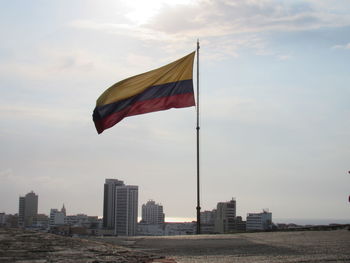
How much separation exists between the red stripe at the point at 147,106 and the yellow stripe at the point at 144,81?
16.8 inches

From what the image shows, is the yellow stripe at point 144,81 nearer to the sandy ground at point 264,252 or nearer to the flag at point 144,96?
the flag at point 144,96

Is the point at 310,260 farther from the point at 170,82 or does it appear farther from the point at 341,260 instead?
the point at 170,82

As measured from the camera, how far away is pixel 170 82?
59.0 ft

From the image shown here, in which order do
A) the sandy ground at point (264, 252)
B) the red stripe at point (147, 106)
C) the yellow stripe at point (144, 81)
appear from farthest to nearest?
1. the yellow stripe at point (144, 81)
2. the red stripe at point (147, 106)
3. the sandy ground at point (264, 252)

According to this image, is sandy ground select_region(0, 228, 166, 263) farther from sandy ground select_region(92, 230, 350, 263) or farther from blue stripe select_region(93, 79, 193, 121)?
blue stripe select_region(93, 79, 193, 121)

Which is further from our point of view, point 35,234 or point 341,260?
point 35,234

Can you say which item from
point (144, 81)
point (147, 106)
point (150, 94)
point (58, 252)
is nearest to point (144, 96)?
point (150, 94)

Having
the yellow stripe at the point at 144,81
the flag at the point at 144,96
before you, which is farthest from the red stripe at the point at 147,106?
the yellow stripe at the point at 144,81

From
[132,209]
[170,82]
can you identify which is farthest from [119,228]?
[170,82]

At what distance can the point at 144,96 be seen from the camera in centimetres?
1736

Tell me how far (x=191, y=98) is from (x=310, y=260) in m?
12.2

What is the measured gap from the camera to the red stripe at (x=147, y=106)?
16984 millimetres

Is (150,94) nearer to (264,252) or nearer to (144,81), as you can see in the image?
(144,81)

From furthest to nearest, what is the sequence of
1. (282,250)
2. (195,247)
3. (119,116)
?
(119,116) < (195,247) < (282,250)
